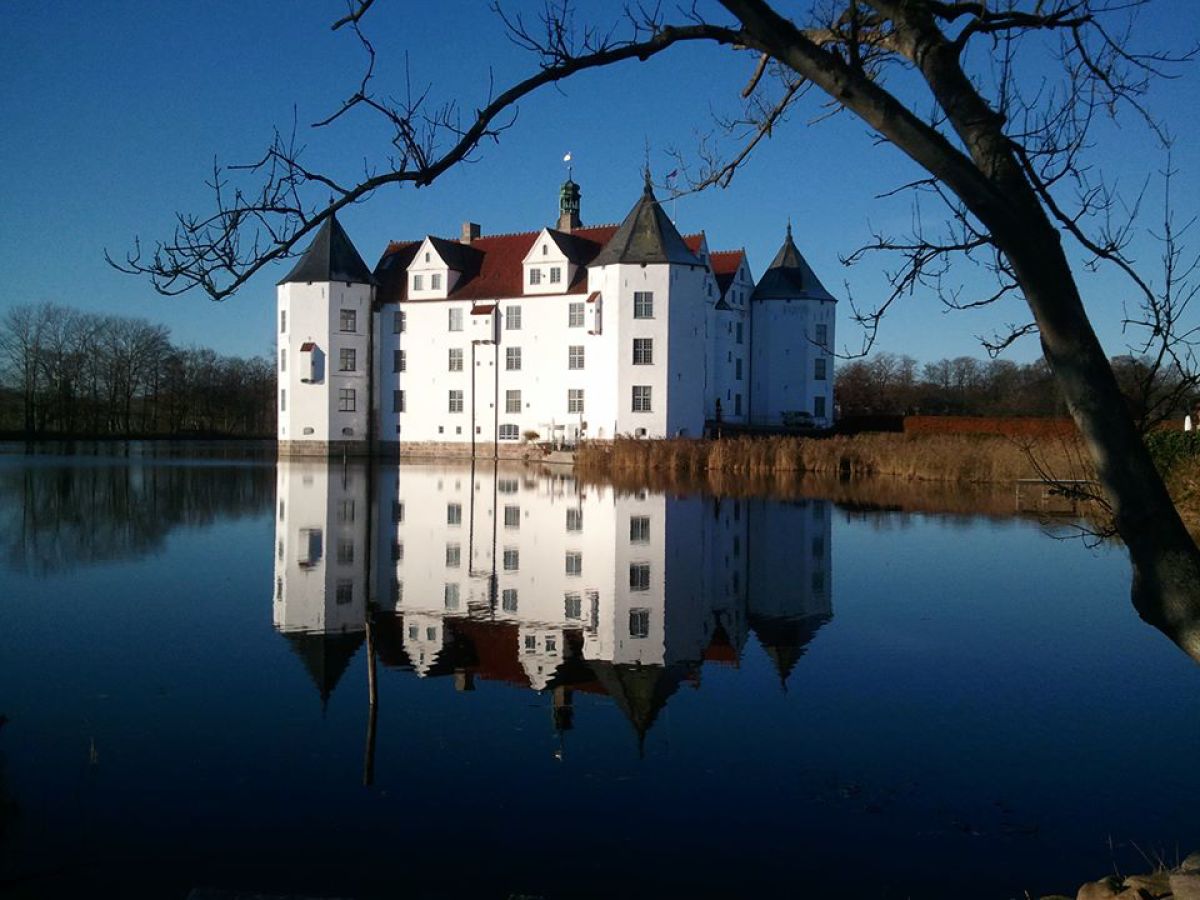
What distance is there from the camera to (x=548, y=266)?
44.4 metres

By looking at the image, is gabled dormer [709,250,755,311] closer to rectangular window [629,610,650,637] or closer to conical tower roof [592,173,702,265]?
conical tower roof [592,173,702,265]

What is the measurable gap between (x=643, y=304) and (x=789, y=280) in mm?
11437

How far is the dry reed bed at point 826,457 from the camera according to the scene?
29109 mm

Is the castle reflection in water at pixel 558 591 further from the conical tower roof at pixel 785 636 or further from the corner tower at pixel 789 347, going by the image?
the corner tower at pixel 789 347

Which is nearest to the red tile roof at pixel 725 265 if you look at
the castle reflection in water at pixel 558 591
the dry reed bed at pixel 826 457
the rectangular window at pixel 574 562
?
the dry reed bed at pixel 826 457

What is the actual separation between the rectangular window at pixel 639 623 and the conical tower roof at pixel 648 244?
3225 centimetres

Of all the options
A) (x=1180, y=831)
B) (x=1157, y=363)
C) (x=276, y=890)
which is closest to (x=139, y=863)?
(x=276, y=890)

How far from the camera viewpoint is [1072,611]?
1026 centimetres

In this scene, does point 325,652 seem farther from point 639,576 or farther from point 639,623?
point 639,576

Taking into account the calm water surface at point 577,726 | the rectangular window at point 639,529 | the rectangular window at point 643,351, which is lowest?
the calm water surface at point 577,726

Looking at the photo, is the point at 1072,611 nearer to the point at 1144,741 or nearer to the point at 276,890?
the point at 1144,741

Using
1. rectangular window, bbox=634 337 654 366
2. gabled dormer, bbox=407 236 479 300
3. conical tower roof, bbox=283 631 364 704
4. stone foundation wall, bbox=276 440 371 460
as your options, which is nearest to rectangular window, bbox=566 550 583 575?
conical tower roof, bbox=283 631 364 704

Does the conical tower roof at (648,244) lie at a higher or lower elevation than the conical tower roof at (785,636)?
higher

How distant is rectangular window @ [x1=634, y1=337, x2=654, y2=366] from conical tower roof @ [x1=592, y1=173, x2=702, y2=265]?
3.10m
